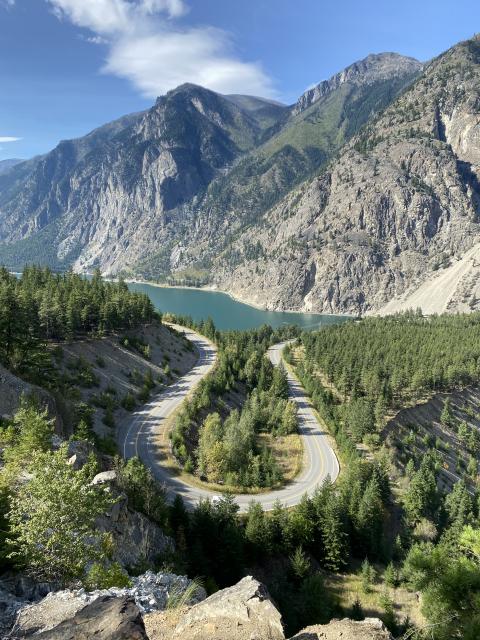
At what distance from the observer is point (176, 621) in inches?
472

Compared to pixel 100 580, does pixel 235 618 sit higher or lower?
higher

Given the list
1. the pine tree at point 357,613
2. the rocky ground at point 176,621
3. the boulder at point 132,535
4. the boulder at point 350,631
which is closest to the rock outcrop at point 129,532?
the boulder at point 132,535

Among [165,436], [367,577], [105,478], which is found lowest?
[367,577]

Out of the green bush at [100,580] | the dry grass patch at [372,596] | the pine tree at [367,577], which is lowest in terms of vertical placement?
the dry grass patch at [372,596]

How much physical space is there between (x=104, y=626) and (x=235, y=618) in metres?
4.04

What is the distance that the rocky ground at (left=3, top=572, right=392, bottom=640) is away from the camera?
8859mm

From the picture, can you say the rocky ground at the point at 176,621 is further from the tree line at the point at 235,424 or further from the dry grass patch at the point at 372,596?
the tree line at the point at 235,424

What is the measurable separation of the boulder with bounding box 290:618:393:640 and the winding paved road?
35587mm

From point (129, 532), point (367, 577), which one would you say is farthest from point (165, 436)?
point (129, 532)

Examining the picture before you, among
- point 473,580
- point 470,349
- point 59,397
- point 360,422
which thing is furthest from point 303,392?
point 473,580

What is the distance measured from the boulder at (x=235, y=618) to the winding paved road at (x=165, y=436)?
113ft

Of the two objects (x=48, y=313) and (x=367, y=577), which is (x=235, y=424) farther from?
(x=48, y=313)

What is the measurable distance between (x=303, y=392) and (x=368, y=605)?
6216cm

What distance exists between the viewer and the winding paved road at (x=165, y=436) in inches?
1927
